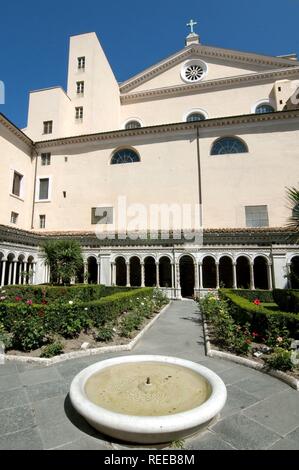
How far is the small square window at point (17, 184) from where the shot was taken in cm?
2370

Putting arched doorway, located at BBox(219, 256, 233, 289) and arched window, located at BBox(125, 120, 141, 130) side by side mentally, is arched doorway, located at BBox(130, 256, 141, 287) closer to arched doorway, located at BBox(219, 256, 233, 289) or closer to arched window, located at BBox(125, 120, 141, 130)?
arched doorway, located at BBox(219, 256, 233, 289)

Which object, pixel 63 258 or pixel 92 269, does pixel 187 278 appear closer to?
pixel 92 269

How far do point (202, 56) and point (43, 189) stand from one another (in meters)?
22.6

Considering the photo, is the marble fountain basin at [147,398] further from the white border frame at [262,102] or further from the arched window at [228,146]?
the white border frame at [262,102]

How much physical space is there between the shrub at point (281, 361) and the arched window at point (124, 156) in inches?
865

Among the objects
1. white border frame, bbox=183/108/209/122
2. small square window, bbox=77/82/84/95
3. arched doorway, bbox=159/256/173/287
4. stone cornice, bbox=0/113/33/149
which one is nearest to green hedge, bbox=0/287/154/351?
arched doorway, bbox=159/256/173/287

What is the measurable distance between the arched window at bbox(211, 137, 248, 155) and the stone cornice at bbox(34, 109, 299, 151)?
1227mm

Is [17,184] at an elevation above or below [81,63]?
below

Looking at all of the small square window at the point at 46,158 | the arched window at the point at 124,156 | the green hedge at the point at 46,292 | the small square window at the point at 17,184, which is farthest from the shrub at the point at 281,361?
the small square window at the point at 46,158

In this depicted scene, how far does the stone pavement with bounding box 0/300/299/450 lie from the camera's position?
11.0 ft

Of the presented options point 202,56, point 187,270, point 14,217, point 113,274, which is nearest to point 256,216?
point 187,270

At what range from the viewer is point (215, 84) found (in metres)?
28.2
